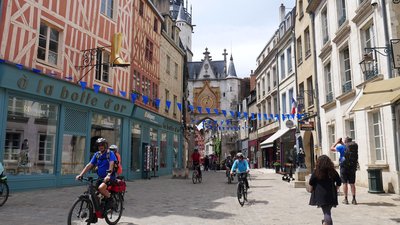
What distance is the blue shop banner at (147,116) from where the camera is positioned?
1913 centimetres

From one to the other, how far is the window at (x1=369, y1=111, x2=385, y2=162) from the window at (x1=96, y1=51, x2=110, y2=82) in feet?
37.5

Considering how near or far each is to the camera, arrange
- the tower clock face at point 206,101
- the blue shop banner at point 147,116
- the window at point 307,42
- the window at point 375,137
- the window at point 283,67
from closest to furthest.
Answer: the window at point 375,137, the blue shop banner at point 147,116, the window at point 307,42, the window at point 283,67, the tower clock face at point 206,101

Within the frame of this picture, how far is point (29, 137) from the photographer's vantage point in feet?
39.7

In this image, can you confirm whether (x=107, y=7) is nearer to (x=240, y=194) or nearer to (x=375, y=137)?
(x=240, y=194)

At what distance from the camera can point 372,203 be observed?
8.91 metres

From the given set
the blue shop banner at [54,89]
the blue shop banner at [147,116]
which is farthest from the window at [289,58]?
the blue shop banner at [54,89]

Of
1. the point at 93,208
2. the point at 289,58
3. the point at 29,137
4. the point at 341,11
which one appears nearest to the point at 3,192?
the point at 29,137

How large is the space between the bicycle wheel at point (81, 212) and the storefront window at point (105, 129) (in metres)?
9.90

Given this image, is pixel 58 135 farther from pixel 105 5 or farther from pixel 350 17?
pixel 350 17

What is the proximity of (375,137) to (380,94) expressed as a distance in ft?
12.8

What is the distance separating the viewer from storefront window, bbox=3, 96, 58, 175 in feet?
37.0

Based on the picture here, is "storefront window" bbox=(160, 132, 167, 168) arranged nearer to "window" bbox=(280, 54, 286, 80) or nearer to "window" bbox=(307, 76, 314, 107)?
"window" bbox=(280, 54, 286, 80)

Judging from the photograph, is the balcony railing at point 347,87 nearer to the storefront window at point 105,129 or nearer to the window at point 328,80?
the window at point 328,80

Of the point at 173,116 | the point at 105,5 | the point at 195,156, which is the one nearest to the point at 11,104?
the point at 105,5
